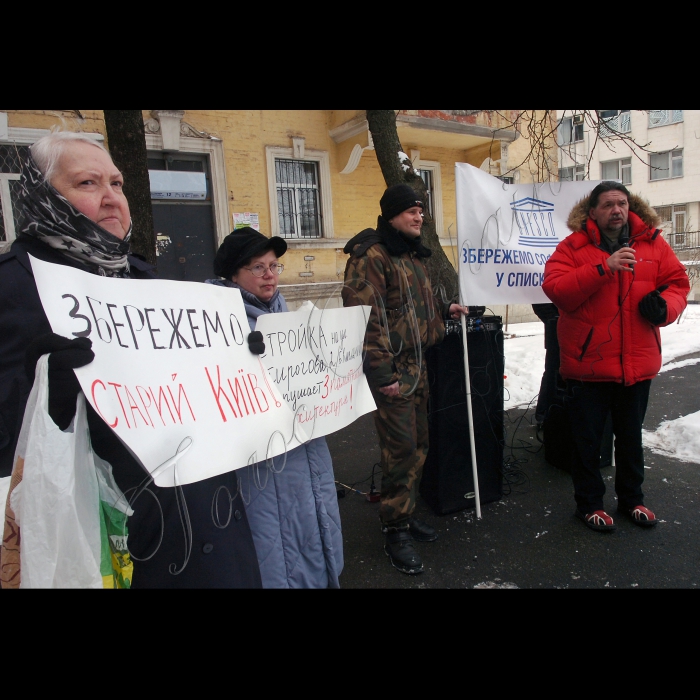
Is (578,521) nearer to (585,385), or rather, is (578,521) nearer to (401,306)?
(585,385)

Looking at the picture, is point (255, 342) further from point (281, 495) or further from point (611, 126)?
point (611, 126)

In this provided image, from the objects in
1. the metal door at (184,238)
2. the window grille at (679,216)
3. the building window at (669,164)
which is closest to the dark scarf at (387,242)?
the metal door at (184,238)

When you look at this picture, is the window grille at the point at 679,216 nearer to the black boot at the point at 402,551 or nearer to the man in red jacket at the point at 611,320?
the man in red jacket at the point at 611,320

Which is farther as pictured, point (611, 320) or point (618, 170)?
point (618, 170)

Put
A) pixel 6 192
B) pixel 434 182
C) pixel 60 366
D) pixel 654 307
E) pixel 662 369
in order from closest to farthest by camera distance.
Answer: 1. pixel 60 366
2. pixel 654 307
3. pixel 662 369
4. pixel 6 192
5. pixel 434 182

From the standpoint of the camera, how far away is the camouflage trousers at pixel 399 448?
9.27ft

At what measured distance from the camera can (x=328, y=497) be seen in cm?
209

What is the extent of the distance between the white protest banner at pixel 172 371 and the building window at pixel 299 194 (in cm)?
873

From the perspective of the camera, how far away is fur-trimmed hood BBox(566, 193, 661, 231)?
123 inches

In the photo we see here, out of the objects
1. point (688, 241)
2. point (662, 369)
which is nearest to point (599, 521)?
point (662, 369)

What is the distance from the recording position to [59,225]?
1.37 metres

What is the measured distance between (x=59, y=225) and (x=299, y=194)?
974cm
